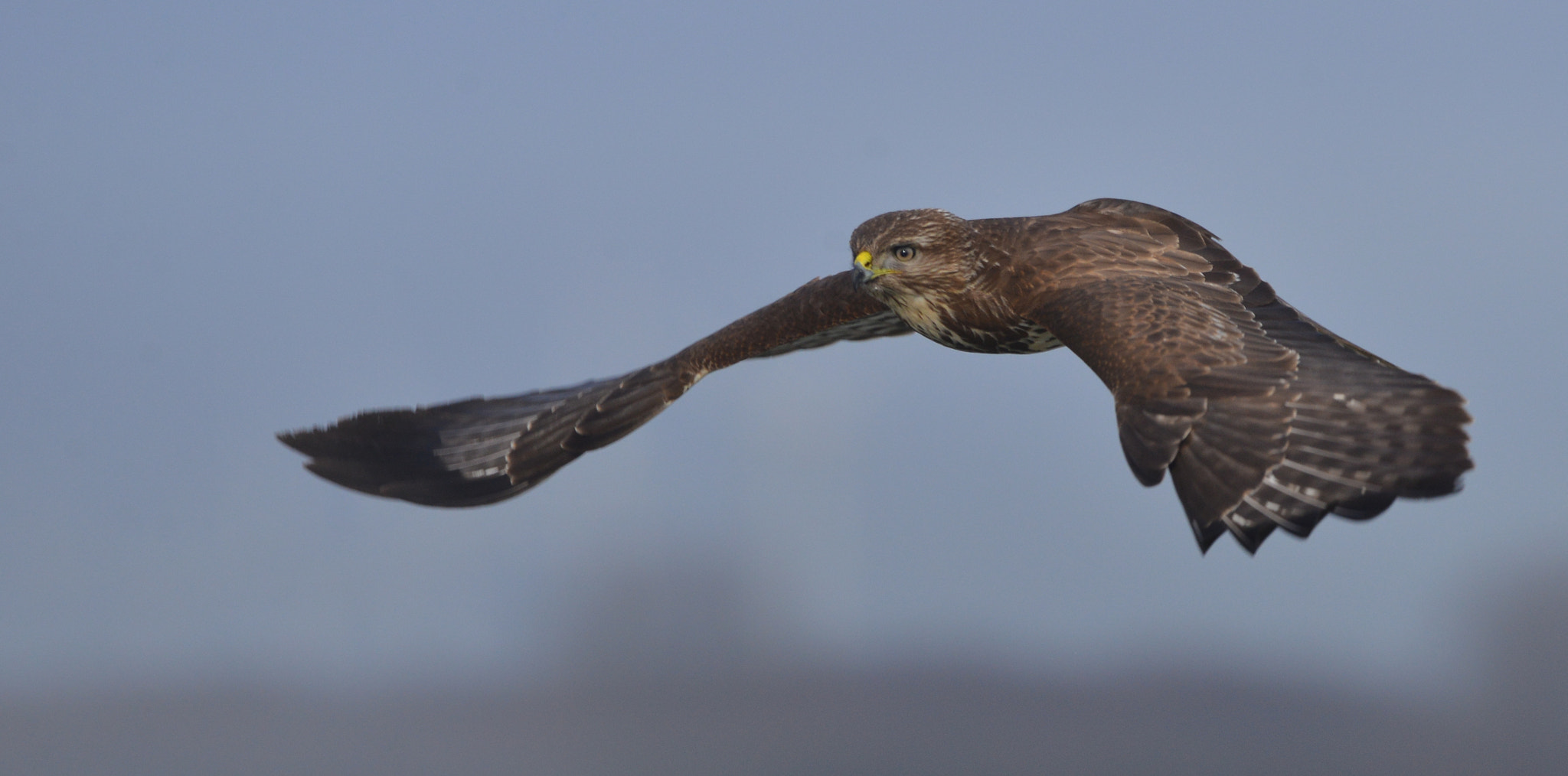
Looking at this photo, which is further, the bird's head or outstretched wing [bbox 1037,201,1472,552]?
the bird's head

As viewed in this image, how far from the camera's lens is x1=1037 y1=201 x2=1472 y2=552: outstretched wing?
8758 mm

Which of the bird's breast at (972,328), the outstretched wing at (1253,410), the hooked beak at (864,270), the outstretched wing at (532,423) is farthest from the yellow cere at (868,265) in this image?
the outstretched wing at (1253,410)

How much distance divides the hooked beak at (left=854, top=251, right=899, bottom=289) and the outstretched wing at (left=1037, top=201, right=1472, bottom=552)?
5.62ft

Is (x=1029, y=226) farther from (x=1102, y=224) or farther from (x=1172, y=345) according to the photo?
(x=1172, y=345)

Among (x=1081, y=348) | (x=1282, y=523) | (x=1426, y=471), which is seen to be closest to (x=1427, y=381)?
(x=1426, y=471)

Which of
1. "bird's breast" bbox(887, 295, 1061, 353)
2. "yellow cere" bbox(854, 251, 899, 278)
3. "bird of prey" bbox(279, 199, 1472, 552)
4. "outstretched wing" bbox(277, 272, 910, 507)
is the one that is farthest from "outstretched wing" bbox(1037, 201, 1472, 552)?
"outstretched wing" bbox(277, 272, 910, 507)

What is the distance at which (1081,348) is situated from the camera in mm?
10344

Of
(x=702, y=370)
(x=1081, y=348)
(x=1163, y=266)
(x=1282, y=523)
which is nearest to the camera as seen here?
(x=1282, y=523)

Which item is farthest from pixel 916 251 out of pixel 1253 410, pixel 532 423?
pixel 532 423

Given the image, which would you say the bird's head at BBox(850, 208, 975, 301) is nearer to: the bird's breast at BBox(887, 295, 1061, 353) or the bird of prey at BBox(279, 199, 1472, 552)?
the bird of prey at BBox(279, 199, 1472, 552)

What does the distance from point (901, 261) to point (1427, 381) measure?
4.47 meters

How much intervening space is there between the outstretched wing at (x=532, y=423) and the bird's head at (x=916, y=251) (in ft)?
4.11

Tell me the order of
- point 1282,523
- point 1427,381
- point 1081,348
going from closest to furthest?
point 1282,523 < point 1427,381 < point 1081,348

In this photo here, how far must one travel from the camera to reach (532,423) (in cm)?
1416
